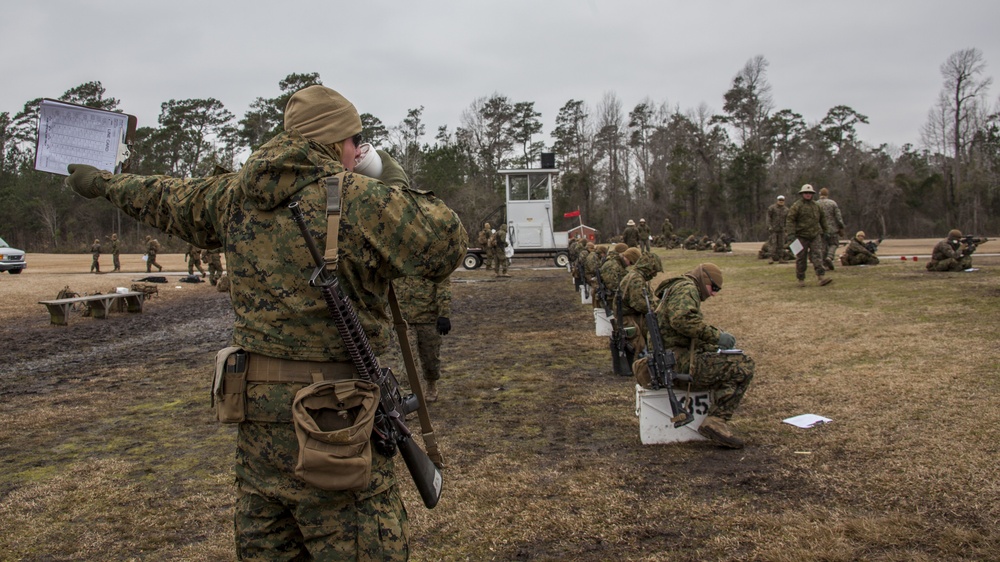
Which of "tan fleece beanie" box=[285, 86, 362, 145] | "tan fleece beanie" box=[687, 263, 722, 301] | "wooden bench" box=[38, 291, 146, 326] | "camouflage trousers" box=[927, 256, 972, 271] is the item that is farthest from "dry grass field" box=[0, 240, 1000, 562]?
"camouflage trousers" box=[927, 256, 972, 271]

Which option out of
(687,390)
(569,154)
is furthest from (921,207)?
(687,390)

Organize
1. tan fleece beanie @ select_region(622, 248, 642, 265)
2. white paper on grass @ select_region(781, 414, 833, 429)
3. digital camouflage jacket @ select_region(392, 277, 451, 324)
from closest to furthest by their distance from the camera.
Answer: white paper on grass @ select_region(781, 414, 833, 429), digital camouflage jacket @ select_region(392, 277, 451, 324), tan fleece beanie @ select_region(622, 248, 642, 265)

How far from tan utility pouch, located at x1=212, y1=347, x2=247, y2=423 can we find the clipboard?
1.13 metres

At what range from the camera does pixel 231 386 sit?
7.86 ft

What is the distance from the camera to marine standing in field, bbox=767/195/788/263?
2141cm

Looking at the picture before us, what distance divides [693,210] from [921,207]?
53.8 feet

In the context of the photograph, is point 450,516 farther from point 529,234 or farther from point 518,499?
point 529,234

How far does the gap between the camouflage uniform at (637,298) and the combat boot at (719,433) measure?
8.04 feet

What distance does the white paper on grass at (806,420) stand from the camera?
6.26 metres

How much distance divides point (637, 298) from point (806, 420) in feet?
8.22

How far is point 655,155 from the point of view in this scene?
233 feet

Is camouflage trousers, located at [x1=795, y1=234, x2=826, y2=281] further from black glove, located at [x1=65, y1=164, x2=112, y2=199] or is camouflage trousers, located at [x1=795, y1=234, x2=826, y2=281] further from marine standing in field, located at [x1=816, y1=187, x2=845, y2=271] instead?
black glove, located at [x1=65, y1=164, x2=112, y2=199]

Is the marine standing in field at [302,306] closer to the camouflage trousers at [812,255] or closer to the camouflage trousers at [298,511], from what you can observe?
the camouflage trousers at [298,511]

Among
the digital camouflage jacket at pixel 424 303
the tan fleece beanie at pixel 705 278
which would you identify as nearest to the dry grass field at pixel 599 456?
the digital camouflage jacket at pixel 424 303
